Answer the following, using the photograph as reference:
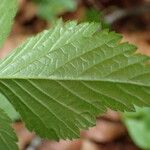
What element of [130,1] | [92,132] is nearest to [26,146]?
[92,132]

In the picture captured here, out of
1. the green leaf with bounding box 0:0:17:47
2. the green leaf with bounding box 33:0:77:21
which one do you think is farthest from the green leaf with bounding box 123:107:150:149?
the green leaf with bounding box 0:0:17:47

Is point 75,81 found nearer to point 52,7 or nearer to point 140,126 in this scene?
point 140,126

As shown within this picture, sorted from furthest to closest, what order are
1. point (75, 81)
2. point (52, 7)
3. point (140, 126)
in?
point (52, 7) < point (140, 126) < point (75, 81)

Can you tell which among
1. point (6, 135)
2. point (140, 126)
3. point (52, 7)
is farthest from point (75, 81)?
point (52, 7)

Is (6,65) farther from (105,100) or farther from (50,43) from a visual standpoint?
(105,100)

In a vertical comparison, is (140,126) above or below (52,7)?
below

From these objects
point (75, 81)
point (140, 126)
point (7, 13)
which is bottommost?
point (140, 126)
